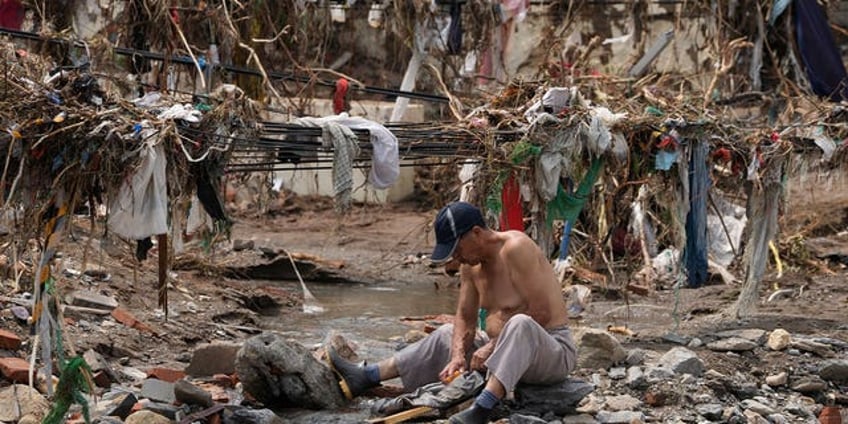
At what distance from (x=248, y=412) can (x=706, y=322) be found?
552 centimetres

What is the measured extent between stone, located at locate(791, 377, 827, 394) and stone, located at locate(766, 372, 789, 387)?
0.07 meters

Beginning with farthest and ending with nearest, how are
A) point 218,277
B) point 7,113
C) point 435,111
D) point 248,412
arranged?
point 435,111 < point 218,277 < point 248,412 < point 7,113

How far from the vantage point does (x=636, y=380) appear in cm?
818

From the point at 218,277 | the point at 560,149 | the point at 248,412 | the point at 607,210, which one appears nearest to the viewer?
the point at 248,412

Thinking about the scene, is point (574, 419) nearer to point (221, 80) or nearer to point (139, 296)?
point (139, 296)

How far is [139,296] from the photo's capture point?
10.9 meters

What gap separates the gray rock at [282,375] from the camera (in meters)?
7.24

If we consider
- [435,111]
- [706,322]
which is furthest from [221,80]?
[435,111]

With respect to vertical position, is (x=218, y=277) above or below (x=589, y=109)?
below

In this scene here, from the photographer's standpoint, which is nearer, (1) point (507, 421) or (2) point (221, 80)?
(1) point (507, 421)

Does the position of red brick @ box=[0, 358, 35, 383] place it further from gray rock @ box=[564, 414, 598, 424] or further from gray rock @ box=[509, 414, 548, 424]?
gray rock @ box=[564, 414, 598, 424]

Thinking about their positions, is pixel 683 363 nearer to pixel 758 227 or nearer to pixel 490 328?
pixel 490 328

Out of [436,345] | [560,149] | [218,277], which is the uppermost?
[560,149]

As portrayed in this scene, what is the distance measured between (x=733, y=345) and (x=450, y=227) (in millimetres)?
3644
